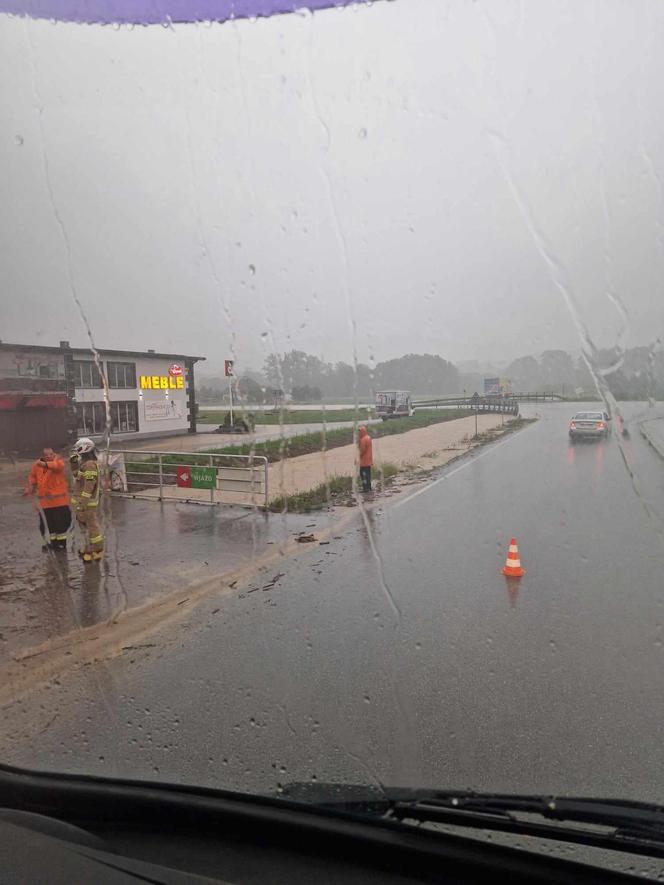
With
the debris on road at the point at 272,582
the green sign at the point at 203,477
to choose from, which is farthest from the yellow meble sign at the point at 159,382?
the debris on road at the point at 272,582

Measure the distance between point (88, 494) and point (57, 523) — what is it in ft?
3.60

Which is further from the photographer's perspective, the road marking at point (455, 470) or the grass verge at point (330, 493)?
the road marking at point (455, 470)

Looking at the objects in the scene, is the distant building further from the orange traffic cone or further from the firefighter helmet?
the orange traffic cone

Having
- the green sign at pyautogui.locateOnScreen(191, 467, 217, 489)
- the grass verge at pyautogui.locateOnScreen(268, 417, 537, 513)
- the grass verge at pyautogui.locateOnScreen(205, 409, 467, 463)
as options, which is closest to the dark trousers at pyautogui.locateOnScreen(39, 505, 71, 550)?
the green sign at pyautogui.locateOnScreen(191, 467, 217, 489)

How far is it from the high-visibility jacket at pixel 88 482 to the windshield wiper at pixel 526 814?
6.33 metres

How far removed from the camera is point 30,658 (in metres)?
5.07

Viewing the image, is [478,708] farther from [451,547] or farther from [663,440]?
[663,440]

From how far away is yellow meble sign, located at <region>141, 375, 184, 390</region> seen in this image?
14.8 metres

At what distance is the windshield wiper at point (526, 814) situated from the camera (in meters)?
2.01

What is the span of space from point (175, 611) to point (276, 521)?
5.01m

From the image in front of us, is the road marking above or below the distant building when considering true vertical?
below

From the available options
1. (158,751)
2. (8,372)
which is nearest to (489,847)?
(158,751)

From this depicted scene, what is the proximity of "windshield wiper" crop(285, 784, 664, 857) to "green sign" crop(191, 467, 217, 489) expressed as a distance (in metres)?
10.3

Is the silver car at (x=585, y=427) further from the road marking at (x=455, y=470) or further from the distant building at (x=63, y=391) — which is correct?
the distant building at (x=63, y=391)
